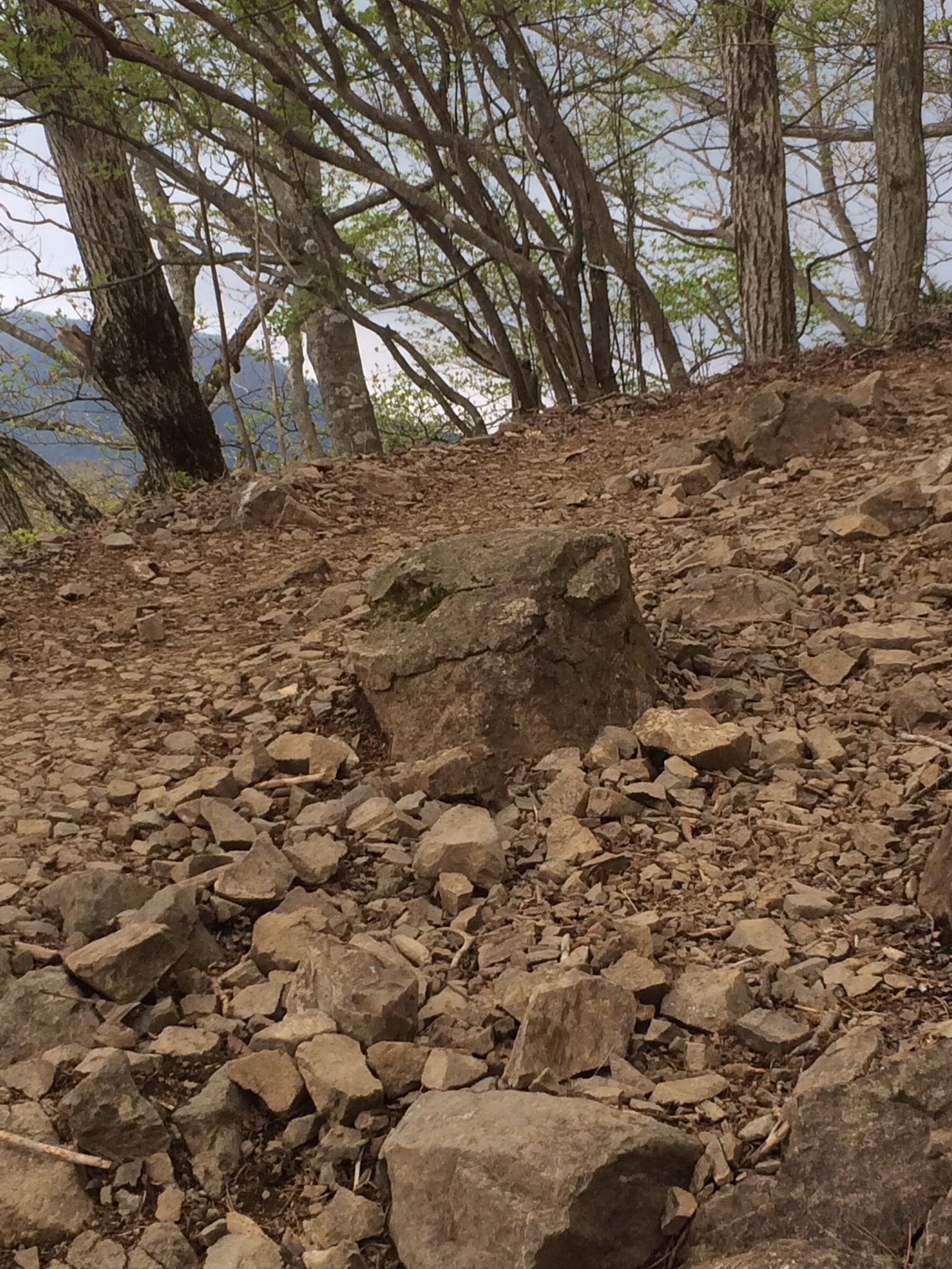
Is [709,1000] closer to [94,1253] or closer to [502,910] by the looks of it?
[502,910]

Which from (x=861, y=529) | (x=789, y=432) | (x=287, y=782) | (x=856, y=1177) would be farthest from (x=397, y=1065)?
(x=789, y=432)

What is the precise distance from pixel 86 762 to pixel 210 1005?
133 cm

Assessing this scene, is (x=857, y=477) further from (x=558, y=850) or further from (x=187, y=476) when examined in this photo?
(x=187, y=476)

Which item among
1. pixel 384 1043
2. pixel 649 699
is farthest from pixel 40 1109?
pixel 649 699

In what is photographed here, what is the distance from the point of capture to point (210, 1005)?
6.47 ft

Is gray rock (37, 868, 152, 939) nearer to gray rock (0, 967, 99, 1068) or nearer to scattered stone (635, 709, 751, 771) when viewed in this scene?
gray rock (0, 967, 99, 1068)

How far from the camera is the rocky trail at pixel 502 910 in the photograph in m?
1.44

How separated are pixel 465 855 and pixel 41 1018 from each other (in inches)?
38.2

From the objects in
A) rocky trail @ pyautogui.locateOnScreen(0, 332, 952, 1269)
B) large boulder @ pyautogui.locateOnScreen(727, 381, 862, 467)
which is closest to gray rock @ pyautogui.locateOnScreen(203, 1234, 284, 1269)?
rocky trail @ pyautogui.locateOnScreen(0, 332, 952, 1269)

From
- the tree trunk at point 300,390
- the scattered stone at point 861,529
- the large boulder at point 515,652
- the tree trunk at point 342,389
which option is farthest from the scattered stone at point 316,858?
the tree trunk at point 300,390

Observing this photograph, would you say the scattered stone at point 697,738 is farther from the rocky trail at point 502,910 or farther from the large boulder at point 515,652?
the large boulder at point 515,652

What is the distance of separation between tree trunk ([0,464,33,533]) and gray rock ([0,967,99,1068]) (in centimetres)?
715

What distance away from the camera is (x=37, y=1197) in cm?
→ 149

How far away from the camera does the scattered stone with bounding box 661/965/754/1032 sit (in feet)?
5.97
